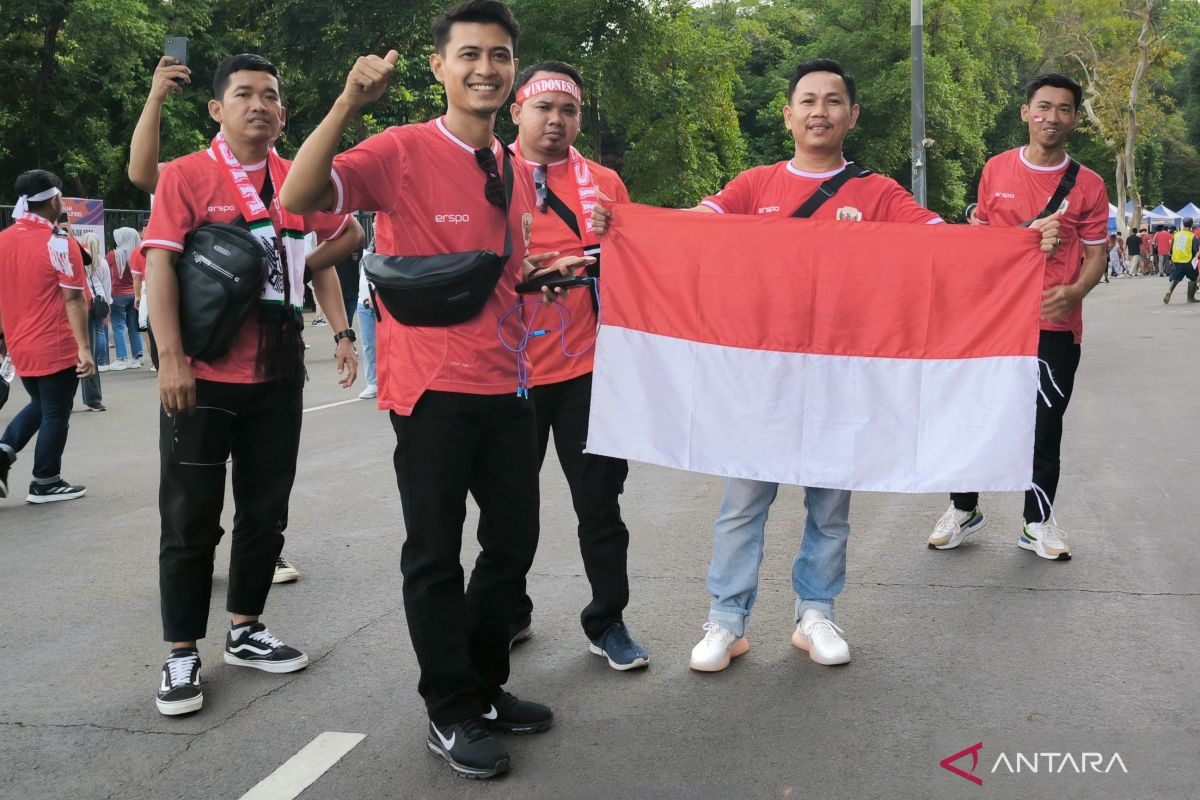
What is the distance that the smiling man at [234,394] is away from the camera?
4305mm

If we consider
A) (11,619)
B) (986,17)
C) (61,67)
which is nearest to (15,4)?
(61,67)

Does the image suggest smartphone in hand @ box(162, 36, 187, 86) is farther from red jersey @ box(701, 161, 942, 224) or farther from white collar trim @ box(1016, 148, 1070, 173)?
white collar trim @ box(1016, 148, 1070, 173)

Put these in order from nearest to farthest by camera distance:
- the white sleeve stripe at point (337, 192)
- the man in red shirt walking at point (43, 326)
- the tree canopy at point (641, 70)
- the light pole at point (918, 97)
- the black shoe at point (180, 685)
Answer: the white sleeve stripe at point (337, 192) → the black shoe at point (180, 685) → the man in red shirt walking at point (43, 326) → the light pole at point (918, 97) → the tree canopy at point (641, 70)

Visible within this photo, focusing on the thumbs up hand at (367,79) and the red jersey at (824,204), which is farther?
the red jersey at (824,204)

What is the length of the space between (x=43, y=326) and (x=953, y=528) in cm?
577

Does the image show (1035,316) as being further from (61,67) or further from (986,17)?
(986,17)

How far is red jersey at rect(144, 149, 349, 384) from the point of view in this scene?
4305 millimetres

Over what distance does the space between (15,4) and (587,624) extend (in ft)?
89.7

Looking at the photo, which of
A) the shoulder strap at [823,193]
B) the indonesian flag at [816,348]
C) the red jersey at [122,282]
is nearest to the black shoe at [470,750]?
the indonesian flag at [816,348]

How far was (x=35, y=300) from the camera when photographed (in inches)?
324

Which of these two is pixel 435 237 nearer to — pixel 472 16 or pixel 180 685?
pixel 472 16

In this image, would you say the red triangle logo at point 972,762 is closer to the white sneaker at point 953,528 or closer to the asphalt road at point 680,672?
the asphalt road at point 680,672

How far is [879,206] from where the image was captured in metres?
4.55

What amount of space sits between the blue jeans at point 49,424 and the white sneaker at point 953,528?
5461 mm
